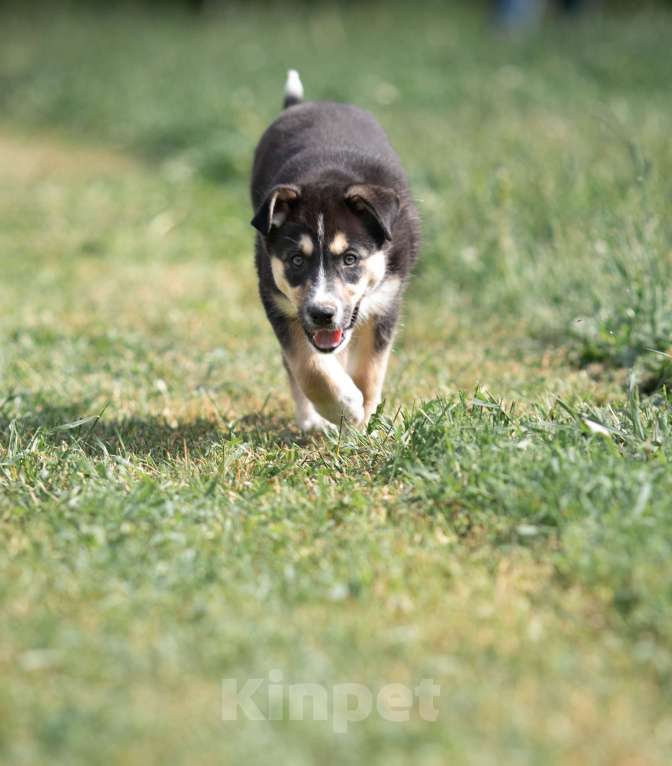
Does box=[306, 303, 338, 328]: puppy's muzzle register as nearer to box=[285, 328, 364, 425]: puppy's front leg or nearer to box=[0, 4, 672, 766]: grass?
box=[285, 328, 364, 425]: puppy's front leg

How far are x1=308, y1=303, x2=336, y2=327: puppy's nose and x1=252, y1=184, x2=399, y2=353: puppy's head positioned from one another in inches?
0.9

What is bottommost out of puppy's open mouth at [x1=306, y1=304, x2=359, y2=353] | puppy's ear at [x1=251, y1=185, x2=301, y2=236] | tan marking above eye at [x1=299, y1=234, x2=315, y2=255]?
puppy's open mouth at [x1=306, y1=304, x2=359, y2=353]

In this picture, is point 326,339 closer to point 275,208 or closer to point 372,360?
point 372,360

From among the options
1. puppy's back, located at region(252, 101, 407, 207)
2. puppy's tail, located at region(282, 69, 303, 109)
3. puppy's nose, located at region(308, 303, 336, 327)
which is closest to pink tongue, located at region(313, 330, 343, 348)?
puppy's nose, located at region(308, 303, 336, 327)

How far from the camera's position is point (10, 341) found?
5512 millimetres

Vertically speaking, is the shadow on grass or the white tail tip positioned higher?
the white tail tip

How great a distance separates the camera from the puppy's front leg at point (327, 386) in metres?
4.12

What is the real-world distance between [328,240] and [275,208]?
231 millimetres

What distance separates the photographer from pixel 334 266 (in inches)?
161

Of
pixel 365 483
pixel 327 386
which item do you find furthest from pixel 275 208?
pixel 365 483

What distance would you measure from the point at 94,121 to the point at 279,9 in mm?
8084

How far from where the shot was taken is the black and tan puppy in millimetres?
4055

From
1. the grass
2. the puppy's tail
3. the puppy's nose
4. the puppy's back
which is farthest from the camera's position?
the puppy's tail

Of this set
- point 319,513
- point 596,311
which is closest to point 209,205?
point 596,311
